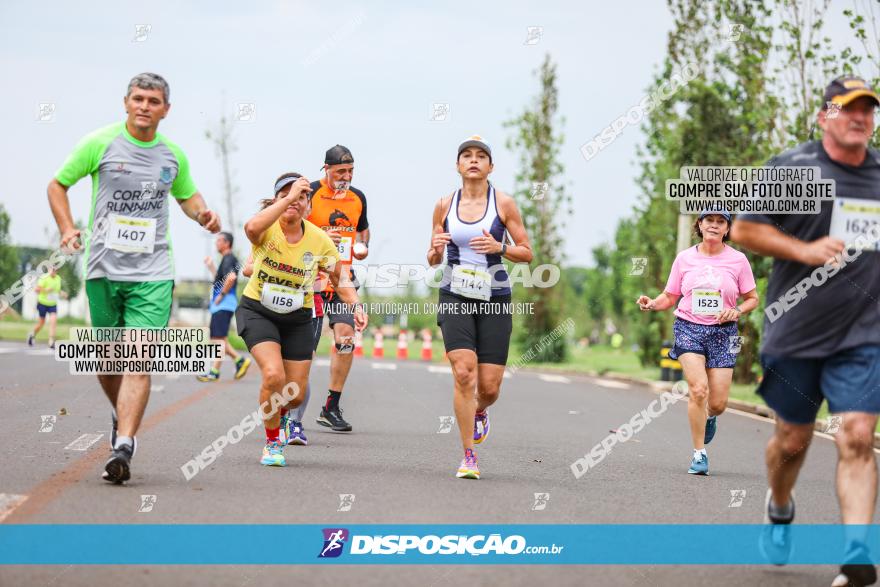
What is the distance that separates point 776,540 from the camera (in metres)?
5.82

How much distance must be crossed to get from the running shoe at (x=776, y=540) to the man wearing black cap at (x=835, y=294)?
16.5 inches

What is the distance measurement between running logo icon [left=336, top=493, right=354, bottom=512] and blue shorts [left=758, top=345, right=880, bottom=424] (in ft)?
7.42

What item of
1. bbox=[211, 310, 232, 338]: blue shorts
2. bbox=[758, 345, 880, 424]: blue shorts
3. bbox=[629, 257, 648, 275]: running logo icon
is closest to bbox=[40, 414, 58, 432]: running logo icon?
bbox=[211, 310, 232, 338]: blue shorts

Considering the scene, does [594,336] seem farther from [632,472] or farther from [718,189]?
[632,472]

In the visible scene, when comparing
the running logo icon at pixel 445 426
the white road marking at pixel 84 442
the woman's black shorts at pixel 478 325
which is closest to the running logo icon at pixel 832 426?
the running logo icon at pixel 445 426

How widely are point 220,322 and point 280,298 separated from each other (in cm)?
952

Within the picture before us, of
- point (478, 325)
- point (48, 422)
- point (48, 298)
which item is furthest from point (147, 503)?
point (48, 298)

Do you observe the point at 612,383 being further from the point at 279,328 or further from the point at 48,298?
the point at 279,328

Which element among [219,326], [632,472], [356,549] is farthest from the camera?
[219,326]

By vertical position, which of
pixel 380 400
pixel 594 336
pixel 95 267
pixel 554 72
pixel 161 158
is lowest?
pixel 594 336

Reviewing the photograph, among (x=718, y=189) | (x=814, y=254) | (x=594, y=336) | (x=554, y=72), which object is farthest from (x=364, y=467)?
(x=594, y=336)

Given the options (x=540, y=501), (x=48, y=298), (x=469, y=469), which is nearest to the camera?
(x=540, y=501)

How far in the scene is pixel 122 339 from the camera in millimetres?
7621

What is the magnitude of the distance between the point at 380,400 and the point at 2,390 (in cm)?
463
